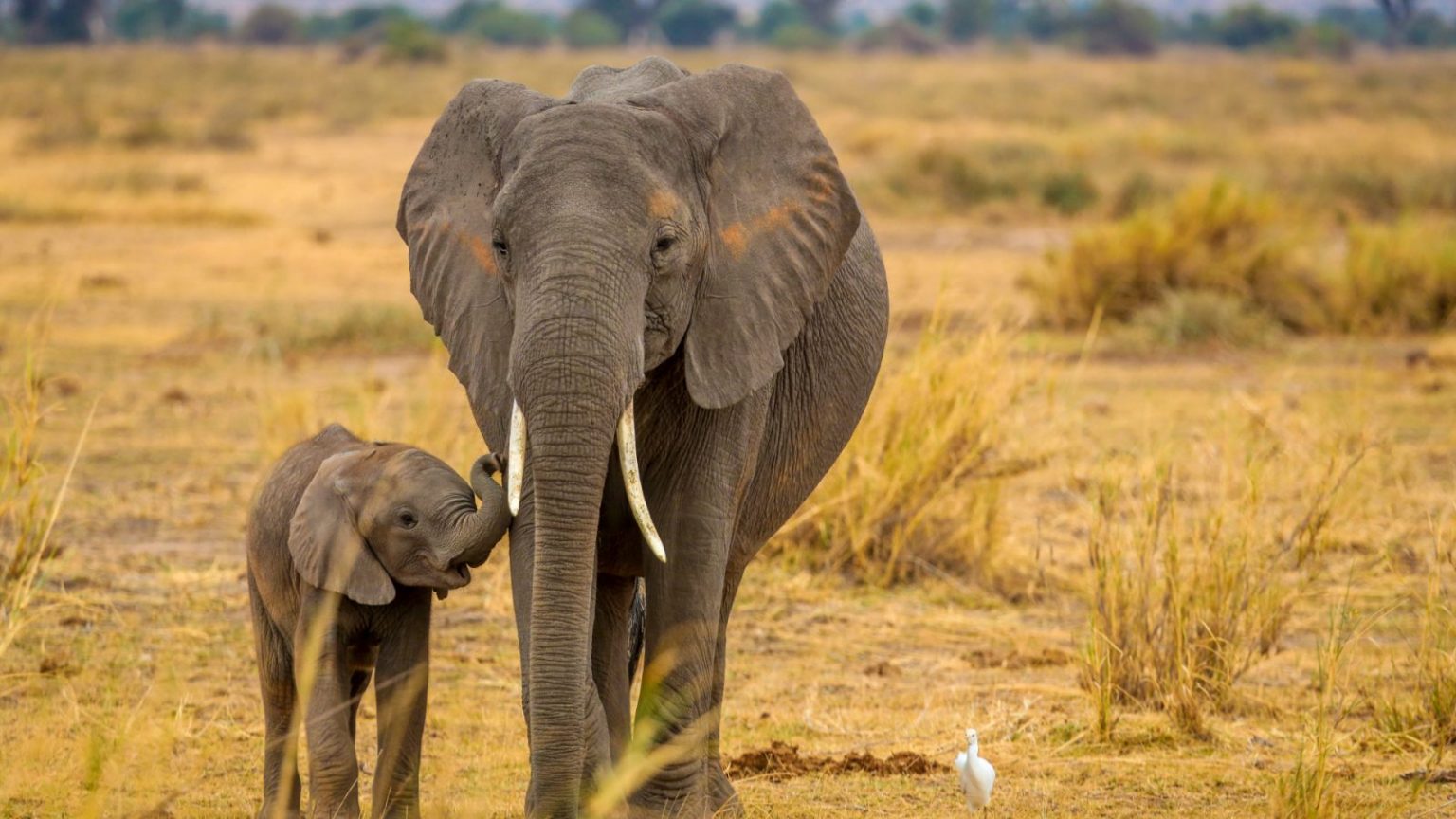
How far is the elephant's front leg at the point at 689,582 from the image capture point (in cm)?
489

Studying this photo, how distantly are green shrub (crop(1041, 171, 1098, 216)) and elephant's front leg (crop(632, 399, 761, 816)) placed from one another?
2086cm

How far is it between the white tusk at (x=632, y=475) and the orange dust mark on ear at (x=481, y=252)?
0.54 m

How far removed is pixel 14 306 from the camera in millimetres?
16266

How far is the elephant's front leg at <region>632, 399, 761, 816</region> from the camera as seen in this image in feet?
16.1

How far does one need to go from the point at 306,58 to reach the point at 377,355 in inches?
2214

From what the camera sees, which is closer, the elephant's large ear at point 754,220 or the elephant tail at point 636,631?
the elephant's large ear at point 754,220

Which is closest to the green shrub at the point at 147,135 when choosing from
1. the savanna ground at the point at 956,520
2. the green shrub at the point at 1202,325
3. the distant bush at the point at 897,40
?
the savanna ground at the point at 956,520

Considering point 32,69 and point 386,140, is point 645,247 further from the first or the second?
point 32,69

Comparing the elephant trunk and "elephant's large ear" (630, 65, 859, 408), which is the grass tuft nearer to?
"elephant's large ear" (630, 65, 859, 408)

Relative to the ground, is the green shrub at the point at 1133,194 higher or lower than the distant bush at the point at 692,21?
higher

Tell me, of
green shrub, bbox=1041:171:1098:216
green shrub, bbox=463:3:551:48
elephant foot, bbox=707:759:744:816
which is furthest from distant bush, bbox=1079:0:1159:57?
elephant foot, bbox=707:759:744:816

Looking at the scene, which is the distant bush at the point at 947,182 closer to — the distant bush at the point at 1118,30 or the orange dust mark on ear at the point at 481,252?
the orange dust mark on ear at the point at 481,252

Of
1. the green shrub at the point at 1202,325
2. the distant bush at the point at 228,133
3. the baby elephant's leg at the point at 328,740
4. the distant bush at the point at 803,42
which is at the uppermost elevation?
the baby elephant's leg at the point at 328,740

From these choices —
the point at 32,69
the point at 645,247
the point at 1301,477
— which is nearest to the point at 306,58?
the point at 32,69
